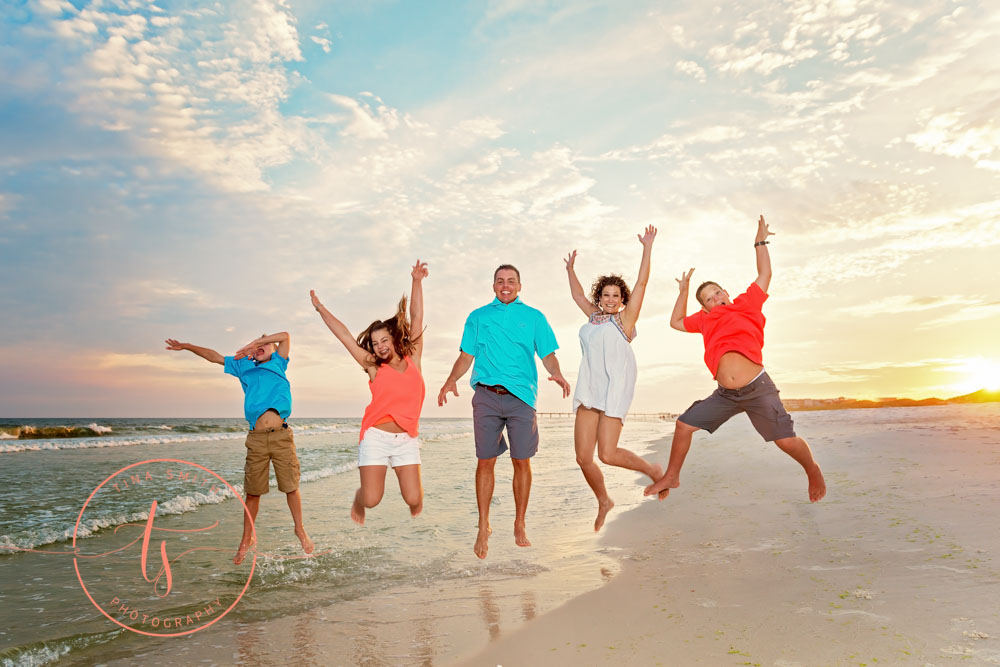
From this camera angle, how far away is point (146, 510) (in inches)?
500

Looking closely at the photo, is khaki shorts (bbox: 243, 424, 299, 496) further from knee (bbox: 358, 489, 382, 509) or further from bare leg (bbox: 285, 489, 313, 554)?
knee (bbox: 358, 489, 382, 509)

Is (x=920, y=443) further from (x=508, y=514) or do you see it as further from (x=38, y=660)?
(x=38, y=660)

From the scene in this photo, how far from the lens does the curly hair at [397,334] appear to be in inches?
257

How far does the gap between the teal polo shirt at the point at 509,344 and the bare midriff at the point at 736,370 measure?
1731 mm

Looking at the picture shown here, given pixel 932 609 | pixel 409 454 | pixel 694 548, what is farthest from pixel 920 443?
pixel 409 454

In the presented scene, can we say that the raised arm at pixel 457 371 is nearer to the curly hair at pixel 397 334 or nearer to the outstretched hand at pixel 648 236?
the curly hair at pixel 397 334

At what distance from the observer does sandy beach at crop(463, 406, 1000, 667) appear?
4434 mm

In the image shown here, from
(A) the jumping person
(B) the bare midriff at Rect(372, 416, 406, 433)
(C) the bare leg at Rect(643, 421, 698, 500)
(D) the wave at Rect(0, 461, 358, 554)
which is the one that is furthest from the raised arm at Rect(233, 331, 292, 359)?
(D) the wave at Rect(0, 461, 358, 554)

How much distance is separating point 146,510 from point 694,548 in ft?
35.7

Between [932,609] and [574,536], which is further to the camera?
[574,536]

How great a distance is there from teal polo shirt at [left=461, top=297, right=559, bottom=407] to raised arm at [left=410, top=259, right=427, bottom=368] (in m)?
0.48

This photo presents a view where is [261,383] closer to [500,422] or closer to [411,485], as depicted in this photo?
[411,485]

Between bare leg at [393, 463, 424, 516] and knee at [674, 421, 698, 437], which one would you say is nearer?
bare leg at [393, 463, 424, 516]

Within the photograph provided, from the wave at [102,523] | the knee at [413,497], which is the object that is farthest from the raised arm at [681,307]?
the wave at [102,523]
